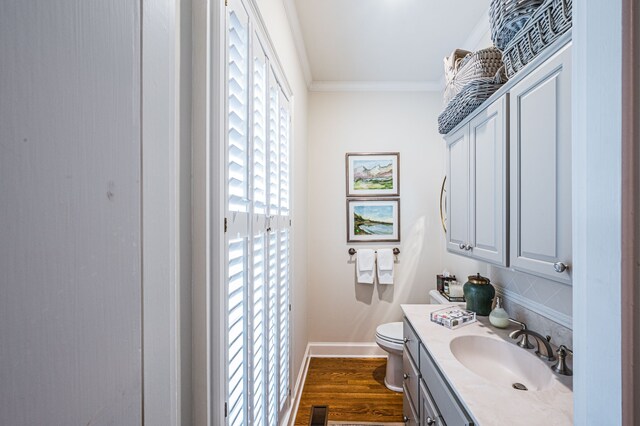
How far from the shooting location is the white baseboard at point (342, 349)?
3.04m

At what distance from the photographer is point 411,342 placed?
1.76 metres

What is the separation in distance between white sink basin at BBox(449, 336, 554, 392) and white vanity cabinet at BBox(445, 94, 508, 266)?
0.40m

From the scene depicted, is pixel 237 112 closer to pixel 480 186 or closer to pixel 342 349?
pixel 480 186

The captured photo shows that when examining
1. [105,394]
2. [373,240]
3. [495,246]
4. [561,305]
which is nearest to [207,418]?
[105,394]

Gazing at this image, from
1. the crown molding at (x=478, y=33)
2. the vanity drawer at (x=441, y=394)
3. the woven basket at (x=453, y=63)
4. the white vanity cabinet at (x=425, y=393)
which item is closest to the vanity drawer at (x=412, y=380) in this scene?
the white vanity cabinet at (x=425, y=393)

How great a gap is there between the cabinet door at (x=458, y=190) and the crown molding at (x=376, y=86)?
1.27 m

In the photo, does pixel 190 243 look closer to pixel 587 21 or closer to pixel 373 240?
pixel 587 21

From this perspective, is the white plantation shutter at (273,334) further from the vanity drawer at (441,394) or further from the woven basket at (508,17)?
the woven basket at (508,17)

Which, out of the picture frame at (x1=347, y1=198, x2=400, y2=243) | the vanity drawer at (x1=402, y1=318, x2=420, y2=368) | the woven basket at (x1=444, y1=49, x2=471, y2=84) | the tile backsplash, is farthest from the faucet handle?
the picture frame at (x1=347, y1=198, x2=400, y2=243)

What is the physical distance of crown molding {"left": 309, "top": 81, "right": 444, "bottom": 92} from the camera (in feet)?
9.87

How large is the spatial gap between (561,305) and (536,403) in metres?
0.57

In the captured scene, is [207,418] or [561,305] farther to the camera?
[561,305]

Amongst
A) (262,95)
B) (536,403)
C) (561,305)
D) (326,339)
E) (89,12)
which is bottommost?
(326,339)

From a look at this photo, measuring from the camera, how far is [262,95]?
1.41 meters
